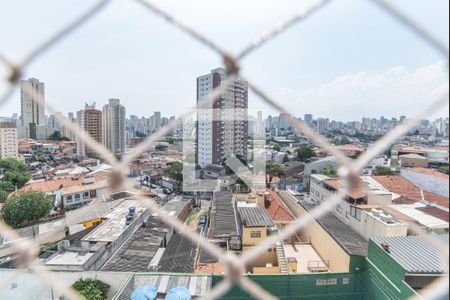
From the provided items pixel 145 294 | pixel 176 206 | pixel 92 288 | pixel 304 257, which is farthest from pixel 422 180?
pixel 92 288

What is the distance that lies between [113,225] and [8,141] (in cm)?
1678

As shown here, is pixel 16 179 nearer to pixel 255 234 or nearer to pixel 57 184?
pixel 57 184

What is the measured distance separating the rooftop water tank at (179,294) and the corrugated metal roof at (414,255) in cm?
246

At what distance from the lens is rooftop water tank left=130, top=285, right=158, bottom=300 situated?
3.76m

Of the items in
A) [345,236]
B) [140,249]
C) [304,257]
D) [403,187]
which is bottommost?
[304,257]

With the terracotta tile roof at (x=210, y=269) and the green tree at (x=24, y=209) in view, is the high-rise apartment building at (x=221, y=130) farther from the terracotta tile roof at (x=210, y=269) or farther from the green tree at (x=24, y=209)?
the terracotta tile roof at (x=210, y=269)

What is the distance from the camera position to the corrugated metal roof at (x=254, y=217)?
6.11 m

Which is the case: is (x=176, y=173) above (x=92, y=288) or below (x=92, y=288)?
above

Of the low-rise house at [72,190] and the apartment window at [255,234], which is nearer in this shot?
the apartment window at [255,234]

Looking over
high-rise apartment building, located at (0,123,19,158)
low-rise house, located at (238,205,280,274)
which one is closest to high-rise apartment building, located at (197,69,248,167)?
low-rise house, located at (238,205,280,274)

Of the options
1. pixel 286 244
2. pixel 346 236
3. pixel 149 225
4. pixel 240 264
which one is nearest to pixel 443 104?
pixel 240 264

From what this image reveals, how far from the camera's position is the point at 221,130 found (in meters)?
18.2

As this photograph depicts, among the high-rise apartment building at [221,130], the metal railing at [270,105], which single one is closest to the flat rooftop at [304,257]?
the metal railing at [270,105]

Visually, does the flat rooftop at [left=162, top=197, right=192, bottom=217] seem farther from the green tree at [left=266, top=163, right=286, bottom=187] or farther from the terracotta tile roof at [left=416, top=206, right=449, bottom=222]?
the terracotta tile roof at [left=416, top=206, right=449, bottom=222]
